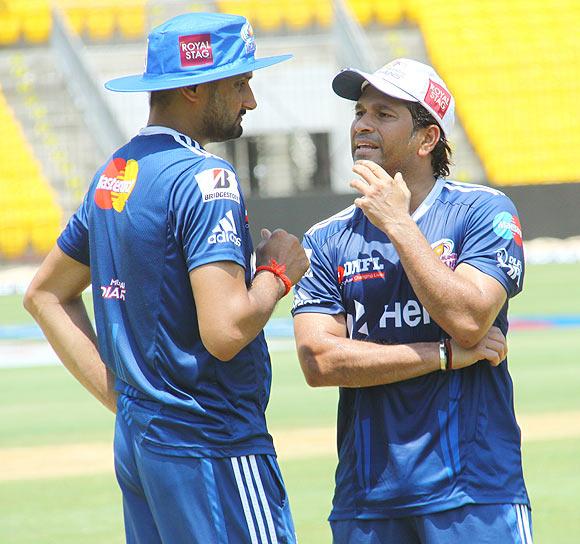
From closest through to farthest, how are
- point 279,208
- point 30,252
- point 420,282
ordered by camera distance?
1. point 420,282
2. point 279,208
3. point 30,252

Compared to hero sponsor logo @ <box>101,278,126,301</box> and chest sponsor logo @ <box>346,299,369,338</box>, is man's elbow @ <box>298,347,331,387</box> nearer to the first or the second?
chest sponsor logo @ <box>346,299,369,338</box>

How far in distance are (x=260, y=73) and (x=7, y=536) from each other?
18.5 metres

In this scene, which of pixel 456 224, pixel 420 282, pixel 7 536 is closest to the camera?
pixel 420 282

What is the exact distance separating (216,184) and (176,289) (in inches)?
12.0

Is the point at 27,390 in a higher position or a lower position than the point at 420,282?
lower

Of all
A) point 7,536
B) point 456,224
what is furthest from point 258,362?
point 7,536

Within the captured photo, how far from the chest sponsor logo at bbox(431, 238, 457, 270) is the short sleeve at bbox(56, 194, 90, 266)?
1.03 meters

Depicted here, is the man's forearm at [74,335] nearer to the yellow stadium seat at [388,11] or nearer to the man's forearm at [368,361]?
the man's forearm at [368,361]

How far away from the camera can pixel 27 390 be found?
1070 cm

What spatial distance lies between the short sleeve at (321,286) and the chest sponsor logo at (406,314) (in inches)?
7.2

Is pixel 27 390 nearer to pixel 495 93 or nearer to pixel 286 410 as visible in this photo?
pixel 286 410

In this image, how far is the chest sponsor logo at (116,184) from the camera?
3.19 metres

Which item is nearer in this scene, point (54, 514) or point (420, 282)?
point (420, 282)

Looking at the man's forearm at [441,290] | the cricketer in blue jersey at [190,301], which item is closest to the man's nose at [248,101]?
the cricketer in blue jersey at [190,301]
